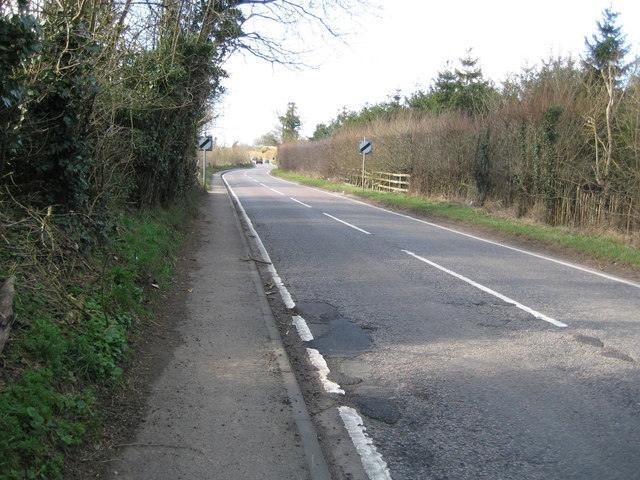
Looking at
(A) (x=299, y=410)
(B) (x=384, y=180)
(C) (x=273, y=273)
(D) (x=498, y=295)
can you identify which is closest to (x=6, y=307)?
(A) (x=299, y=410)

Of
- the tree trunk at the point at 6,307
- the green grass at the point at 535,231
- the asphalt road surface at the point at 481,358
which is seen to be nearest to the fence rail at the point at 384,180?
the green grass at the point at 535,231

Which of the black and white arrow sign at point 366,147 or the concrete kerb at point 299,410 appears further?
the black and white arrow sign at point 366,147

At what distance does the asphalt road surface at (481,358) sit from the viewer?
3900 millimetres

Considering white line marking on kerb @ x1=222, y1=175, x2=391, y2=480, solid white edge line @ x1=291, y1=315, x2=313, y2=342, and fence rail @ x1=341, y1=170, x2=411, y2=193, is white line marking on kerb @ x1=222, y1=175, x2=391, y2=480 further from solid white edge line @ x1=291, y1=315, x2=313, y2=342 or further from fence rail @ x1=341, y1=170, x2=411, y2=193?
fence rail @ x1=341, y1=170, x2=411, y2=193

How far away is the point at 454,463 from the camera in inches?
148

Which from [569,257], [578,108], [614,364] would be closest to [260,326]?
[614,364]

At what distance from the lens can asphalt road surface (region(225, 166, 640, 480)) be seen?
3.90 meters

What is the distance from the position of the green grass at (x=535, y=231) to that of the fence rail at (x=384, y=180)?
449cm

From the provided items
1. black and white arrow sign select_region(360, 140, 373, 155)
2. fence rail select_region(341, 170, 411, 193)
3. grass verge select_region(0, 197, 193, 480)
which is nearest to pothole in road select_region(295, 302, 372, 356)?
grass verge select_region(0, 197, 193, 480)

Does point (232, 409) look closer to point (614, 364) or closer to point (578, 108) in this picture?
point (614, 364)

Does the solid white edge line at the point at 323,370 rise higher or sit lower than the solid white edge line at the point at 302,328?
lower

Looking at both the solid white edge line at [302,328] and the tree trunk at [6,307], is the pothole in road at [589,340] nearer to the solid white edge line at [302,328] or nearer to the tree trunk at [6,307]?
the solid white edge line at [302,328]

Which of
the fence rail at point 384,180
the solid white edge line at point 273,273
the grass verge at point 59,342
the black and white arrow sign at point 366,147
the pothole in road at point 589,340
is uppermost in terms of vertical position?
the black and white arrow sign at point 366,147

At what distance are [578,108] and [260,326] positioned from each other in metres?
13.9
